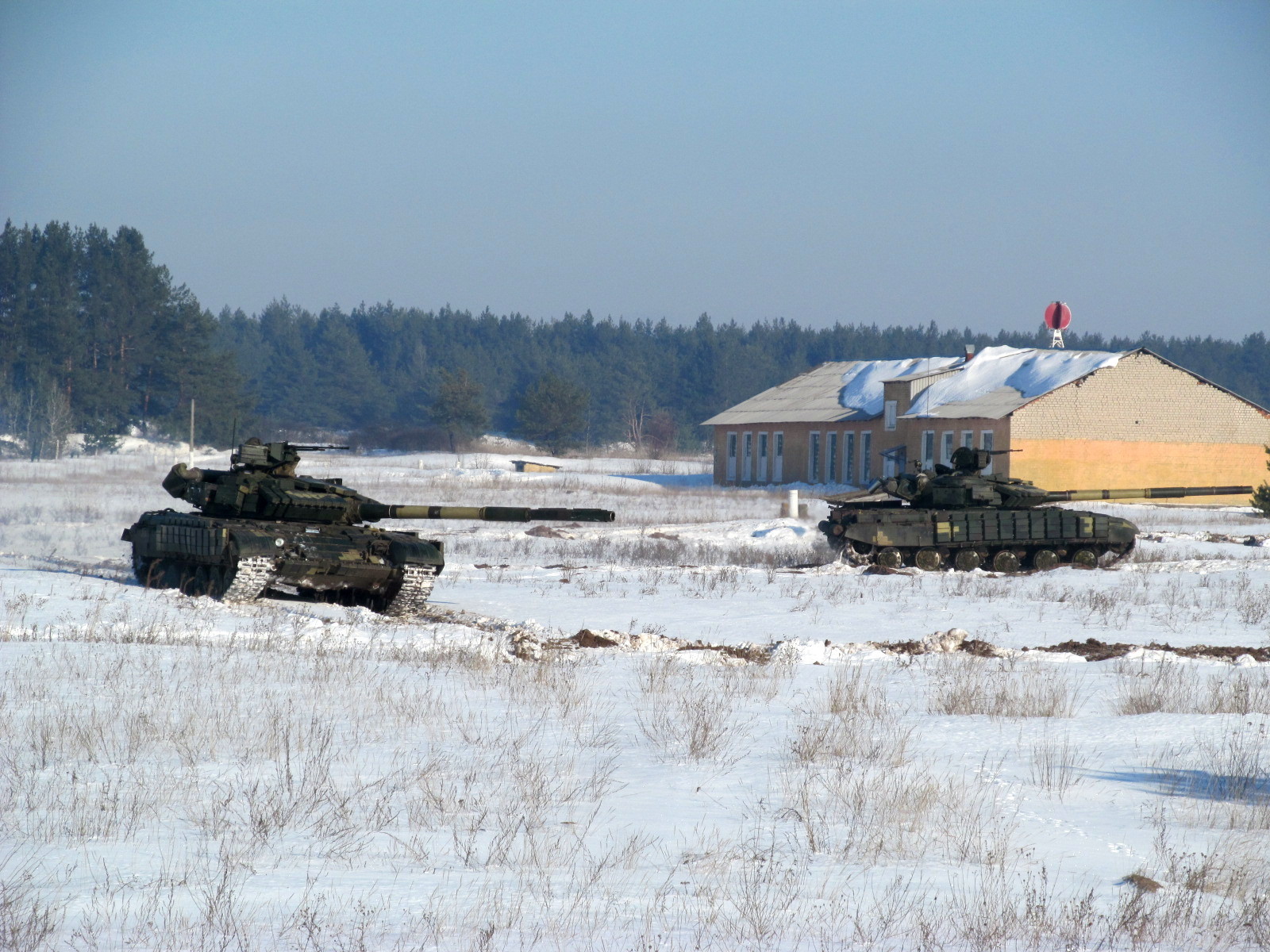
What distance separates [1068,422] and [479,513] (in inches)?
1216

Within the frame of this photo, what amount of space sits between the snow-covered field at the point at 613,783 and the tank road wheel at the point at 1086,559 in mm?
9198

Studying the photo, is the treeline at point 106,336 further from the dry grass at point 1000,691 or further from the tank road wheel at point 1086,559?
the dry grass at point 1000,691

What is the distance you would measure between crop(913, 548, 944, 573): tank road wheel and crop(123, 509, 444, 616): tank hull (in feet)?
32.8

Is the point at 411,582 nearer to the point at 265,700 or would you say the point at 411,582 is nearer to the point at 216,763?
the point at 265,700

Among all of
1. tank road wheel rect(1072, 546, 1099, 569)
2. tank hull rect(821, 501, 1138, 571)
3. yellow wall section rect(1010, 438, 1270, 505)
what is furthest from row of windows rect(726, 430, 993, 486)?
tank hull rect(821, 501, 1138, 571)

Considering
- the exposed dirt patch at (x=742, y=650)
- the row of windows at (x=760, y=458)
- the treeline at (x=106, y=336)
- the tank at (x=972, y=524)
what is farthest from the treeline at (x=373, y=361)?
the exposed dirt patch at (x=742, y=650)

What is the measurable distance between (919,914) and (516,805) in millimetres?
2123

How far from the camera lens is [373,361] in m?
142

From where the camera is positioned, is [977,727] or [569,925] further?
[977,727]

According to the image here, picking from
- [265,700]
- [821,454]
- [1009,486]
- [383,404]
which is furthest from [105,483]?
[383,404]

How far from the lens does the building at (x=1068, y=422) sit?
140ft

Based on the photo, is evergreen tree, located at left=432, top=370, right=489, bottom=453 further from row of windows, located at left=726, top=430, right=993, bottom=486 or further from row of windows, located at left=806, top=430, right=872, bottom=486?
row of windows, located at left=806, top=430, right=872, bottom=486

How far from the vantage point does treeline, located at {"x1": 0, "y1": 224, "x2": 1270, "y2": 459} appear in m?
67.2

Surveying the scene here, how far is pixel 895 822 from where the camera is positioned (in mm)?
6043
